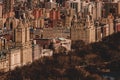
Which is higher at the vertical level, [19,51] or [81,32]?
[81,32]

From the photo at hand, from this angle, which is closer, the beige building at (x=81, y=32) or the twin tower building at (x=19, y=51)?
the twin tower building at (x=19, y=51)

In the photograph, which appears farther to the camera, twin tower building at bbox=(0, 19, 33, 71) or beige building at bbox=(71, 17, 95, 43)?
beige building at bbox=(71, 17, 95, 43)

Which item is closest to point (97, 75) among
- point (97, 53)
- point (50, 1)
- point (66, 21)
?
point (97, 53)

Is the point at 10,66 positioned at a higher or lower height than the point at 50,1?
lower

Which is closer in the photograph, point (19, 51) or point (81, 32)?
point (19, 51)

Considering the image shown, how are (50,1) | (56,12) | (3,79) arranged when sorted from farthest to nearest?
(50,1)
(56,12)
(3,79)

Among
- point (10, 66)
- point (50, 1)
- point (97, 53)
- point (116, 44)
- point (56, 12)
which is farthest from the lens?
point (50, 1)

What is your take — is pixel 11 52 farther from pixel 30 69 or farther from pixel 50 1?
pixel 50 1

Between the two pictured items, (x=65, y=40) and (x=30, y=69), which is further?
(x=65, y=40)

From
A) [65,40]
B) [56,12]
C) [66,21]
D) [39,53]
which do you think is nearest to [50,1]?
[56,12]
